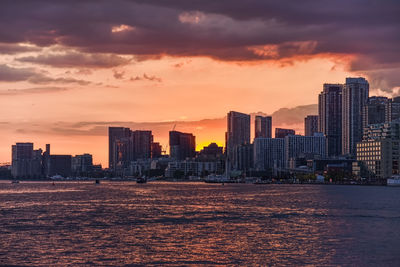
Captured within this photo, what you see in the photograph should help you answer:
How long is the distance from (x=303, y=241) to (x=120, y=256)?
20917 mm

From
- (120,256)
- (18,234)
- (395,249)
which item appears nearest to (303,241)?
(395,249)

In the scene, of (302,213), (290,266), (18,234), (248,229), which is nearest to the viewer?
(290,266)

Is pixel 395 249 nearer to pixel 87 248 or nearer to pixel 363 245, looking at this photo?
pixel 363 245

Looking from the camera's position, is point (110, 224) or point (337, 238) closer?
point (337, 238)

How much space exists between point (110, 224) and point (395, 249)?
39918 millimetres

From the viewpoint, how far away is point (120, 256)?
58.1m

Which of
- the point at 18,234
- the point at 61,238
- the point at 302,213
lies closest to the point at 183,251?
the point at 61,238

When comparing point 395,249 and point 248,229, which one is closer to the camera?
point 395,249

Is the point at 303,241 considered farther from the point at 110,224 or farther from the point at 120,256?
the point at 110,224

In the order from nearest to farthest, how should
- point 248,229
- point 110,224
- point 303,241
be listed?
point 303,241
point 248,229
point 110,224

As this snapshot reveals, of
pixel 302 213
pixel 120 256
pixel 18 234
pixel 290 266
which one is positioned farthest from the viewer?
pixel 302 213

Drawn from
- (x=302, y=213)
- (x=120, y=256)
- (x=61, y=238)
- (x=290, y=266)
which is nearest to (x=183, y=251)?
(x=120, y=256)

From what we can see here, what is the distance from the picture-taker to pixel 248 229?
264ft

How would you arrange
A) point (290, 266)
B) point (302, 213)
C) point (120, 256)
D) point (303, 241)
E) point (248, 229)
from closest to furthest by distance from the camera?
point (290, 266), point (120, 256), point (303, 241), point (248, 229), point (302, 213)
